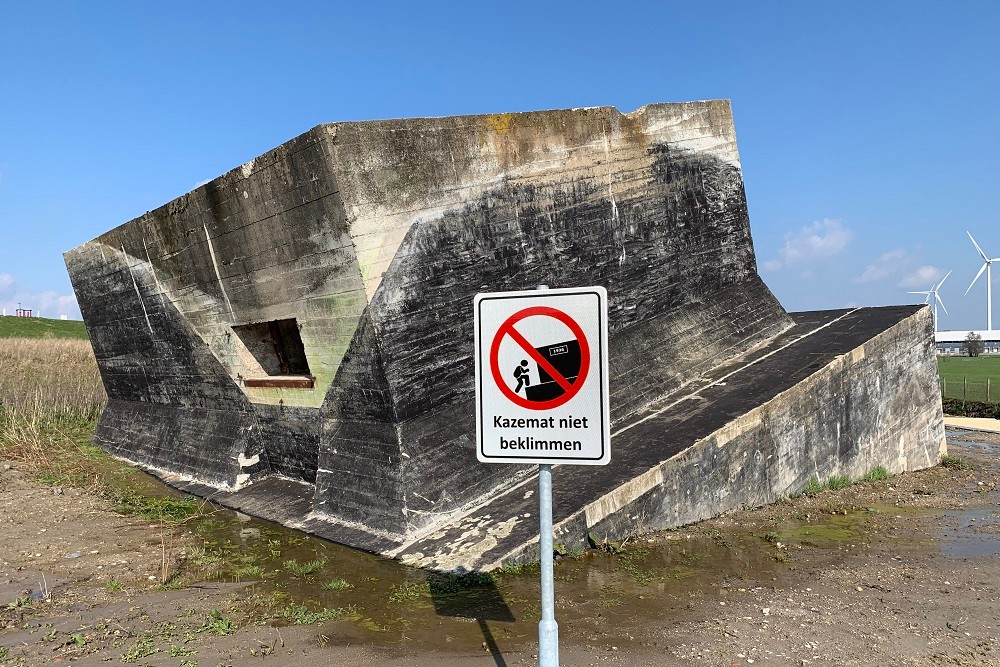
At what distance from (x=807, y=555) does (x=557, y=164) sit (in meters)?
5.25

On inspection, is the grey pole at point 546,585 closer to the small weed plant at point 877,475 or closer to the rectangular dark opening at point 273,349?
the rectangular dark opening at point 273,349

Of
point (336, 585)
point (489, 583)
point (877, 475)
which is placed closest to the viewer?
point (489, 583)

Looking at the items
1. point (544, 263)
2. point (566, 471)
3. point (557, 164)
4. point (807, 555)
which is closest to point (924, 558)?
point (807, 555)

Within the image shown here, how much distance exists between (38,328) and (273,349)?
46129 millimetres

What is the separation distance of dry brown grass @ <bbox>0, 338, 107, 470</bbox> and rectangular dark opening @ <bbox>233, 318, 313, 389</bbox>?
4381mm

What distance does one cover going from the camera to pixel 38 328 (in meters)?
46.5

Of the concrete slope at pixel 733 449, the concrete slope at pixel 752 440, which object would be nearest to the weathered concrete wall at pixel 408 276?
the concrete slope at pixel 733 449

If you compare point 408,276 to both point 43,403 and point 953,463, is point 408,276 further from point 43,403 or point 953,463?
point 43,403

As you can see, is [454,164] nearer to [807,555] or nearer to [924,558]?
[807,555]

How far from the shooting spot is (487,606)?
5023mm

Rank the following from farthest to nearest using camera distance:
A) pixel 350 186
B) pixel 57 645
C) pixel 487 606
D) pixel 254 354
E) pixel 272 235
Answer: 1. pixel 254 354
2. pixel 272 235
3. pixel 350 186
4. pixel 487 606
5. pixel 57 645

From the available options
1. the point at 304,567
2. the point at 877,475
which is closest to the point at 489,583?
the point at 304,567

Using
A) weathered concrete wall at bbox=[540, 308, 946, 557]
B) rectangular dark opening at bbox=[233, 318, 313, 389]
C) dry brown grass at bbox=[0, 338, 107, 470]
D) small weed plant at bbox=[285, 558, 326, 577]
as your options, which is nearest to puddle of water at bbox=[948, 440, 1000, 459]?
weathered concrete wall at bbox=[540, 308, 946, 557]

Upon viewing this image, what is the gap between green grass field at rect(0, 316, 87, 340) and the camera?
43531 millimetres
